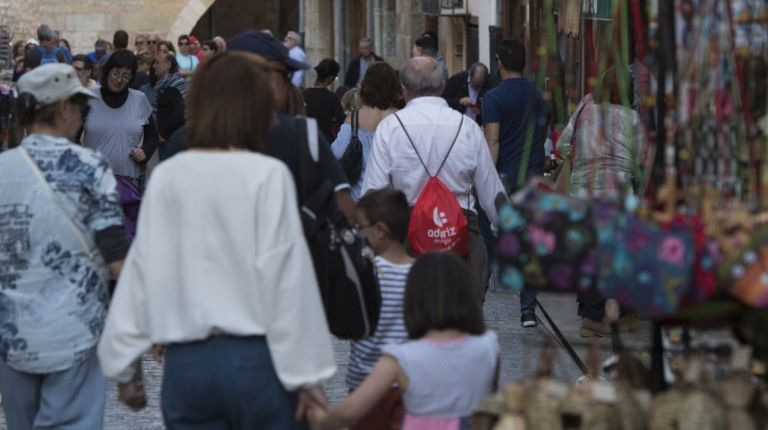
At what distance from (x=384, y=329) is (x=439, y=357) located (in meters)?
0.95

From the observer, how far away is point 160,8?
39688mm

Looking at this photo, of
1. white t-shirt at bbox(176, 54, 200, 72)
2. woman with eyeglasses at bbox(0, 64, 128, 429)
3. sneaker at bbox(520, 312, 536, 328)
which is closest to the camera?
woman with eyeglasses at bbox(0, 64, 128, 429)

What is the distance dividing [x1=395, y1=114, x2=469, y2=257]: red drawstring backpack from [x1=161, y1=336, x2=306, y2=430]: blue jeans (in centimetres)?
354

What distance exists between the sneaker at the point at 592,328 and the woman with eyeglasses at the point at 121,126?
2.65 metres

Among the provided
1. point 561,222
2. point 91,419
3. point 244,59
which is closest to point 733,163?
point 561,222

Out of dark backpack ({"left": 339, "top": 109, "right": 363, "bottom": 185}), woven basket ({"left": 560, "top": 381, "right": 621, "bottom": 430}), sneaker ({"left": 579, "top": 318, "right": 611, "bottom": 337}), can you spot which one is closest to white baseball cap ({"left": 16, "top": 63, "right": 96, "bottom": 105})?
woven basket ({"left": 560, "top": 381, "right": 621, "bottom": 430})

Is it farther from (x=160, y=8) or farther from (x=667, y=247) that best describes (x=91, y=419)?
(x=160, y=8)

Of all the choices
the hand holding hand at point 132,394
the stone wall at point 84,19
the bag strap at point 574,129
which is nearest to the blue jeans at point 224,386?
the hand holding hand at point 132,394

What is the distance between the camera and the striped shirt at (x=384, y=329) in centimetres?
603

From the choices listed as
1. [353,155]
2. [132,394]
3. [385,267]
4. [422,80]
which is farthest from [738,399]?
[353,155]

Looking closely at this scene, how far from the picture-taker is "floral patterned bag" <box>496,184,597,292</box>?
4.57 meters

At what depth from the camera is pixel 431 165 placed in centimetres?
858

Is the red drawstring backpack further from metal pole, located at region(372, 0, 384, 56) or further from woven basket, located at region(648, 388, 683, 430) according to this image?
metal pole, located at region(372, 0, 384, 56)

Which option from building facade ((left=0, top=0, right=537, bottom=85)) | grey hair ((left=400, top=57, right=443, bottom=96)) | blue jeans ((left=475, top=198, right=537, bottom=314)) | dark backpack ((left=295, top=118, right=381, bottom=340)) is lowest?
blue jeans ((left=475, top=198, right=537, bottom=314))
